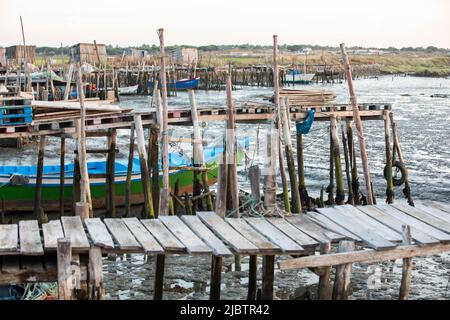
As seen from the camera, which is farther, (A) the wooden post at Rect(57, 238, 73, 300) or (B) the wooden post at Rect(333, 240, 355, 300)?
(B) the wooden post at Rect(333, 240, 355, 300)

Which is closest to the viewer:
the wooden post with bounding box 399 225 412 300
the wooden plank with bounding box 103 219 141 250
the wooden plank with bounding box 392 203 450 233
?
the wooden plank with bounding box 103 219 141 250

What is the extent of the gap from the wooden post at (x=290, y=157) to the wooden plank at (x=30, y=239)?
681 centimetres

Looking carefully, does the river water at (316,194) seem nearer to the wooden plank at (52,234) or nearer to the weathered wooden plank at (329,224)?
the weathered wooden plank at (329,224)

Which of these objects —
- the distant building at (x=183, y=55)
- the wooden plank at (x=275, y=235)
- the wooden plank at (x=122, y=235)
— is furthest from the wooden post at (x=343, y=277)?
the distant building at (x=183, y=55)

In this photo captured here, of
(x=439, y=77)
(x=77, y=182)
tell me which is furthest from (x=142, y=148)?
(x=439, y=77)

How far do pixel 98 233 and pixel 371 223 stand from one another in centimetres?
366

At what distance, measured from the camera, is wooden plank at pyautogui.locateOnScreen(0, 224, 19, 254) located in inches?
384

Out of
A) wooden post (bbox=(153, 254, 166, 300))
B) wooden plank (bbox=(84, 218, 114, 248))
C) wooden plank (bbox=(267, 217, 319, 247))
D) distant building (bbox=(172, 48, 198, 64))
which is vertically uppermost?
distant building (bbox=(172, 48, 198, 64))

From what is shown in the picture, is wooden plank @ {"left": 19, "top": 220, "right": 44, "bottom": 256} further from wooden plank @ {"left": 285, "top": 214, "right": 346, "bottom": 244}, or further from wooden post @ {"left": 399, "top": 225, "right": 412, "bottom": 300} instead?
wooden post @ {"left": 399, "top": 225, "right": 412, "bottom": 300}

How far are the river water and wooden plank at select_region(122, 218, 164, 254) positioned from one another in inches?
104

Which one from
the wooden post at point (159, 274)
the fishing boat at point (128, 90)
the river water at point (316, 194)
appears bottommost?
the river water at point (316, 194)

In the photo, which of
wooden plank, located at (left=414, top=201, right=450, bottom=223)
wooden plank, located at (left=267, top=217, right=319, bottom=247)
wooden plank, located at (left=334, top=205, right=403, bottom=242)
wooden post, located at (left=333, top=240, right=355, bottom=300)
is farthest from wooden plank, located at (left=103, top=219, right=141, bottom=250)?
wooden plank, located at (left=414, top=201, right=450, bottom=223)

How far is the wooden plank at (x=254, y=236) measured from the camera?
998 cm

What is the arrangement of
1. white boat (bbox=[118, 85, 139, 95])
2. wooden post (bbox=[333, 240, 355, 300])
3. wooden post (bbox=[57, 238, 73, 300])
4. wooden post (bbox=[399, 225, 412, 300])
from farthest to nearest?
white boat (bbox=[118, 85, 139, 95]), wooden post (bbox=[399, 225, 412, 300]), wooden post (bbox=[333, 240, 355, 300]), wooden post (bbox=[57, 238, 73, 300])
